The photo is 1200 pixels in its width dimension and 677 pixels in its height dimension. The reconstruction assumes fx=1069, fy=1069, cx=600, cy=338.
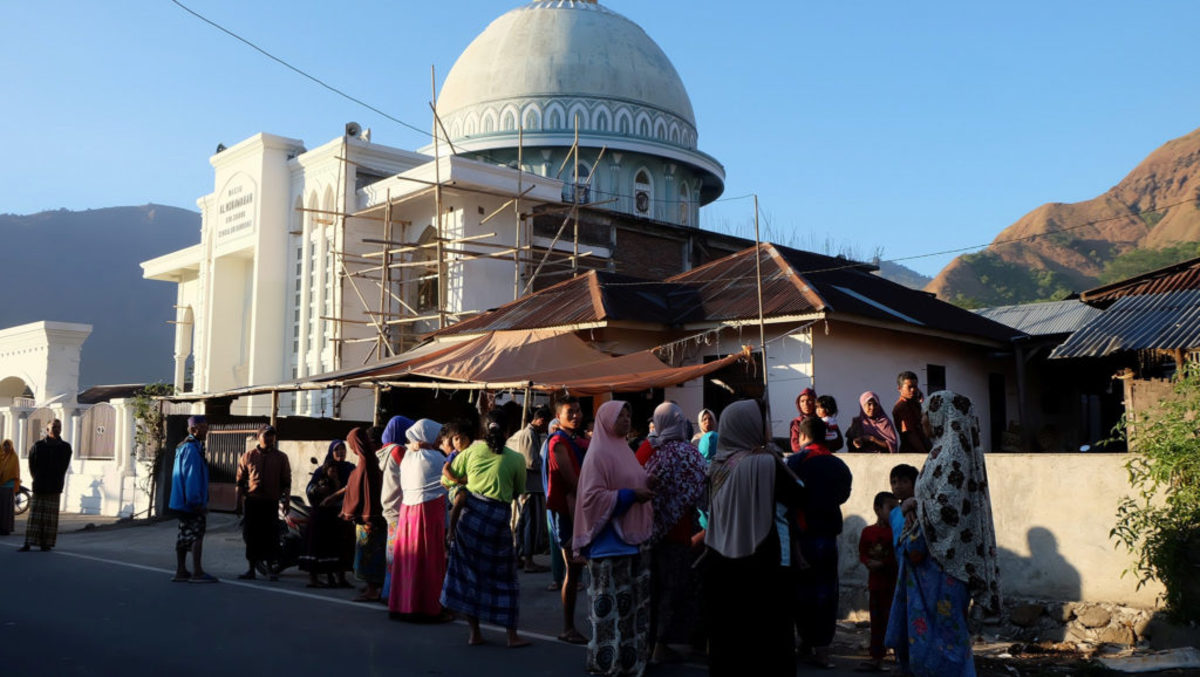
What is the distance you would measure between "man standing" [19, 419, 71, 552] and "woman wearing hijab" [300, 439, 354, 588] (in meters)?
4.91

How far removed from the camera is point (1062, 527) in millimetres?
7621

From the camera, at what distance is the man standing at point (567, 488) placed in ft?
23.5

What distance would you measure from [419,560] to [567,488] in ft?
4.38

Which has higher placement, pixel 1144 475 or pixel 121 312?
pixel 121 312

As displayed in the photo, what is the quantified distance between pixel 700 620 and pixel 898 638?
51.5 inches

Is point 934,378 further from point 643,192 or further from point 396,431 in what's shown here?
point 396,431

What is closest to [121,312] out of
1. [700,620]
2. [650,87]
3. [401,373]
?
[650,87]

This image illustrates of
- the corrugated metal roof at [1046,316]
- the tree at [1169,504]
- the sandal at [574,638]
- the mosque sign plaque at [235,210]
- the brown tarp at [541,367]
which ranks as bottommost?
the sandal at [574,638]

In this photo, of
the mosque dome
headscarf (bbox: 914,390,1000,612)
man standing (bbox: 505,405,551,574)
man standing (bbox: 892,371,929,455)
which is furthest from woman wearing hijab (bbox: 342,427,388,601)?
the mosque dome

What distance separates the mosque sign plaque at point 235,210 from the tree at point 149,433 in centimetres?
641

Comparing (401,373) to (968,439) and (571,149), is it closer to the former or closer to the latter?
(968,439)

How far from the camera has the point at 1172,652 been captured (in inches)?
262

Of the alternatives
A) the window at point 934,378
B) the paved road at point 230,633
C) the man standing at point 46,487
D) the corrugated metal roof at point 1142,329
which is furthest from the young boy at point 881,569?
the window at point 934,378

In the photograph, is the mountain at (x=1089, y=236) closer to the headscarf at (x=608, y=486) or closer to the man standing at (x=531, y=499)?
the man standing at (x=531, y=499)
